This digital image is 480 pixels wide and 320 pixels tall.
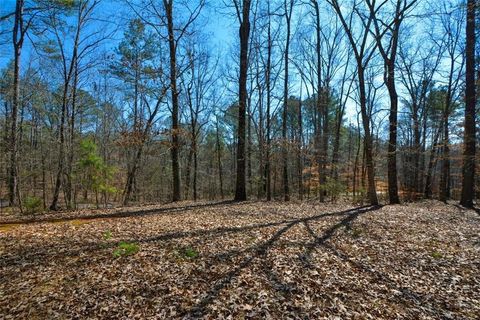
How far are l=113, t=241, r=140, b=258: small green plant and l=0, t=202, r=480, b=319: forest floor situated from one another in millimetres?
27

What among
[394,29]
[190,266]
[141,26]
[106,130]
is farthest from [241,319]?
[106,130]

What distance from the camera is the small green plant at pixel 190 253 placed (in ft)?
14.5

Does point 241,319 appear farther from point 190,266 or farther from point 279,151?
point 279,151

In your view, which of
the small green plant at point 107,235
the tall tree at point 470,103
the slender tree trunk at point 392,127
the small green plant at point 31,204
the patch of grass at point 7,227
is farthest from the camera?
the slender tree trunk at point 392,127

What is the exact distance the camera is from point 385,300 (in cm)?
336

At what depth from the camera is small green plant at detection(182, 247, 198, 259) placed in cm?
443

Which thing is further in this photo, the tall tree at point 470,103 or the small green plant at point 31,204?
the tall tree at point 470,103

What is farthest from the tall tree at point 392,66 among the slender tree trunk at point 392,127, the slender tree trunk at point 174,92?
the slender tree trunk at point 174,92

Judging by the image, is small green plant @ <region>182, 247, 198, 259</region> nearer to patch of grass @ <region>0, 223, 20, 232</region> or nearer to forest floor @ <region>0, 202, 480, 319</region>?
forest floor @ <region>0, 202, 480, 319</region>

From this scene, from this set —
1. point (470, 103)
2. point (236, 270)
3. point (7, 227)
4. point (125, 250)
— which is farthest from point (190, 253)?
point (470, 103)

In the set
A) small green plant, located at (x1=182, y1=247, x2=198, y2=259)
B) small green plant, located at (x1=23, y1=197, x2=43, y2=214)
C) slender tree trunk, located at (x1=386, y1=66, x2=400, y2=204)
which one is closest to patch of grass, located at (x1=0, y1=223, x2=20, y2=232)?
small green plant, located at (x1=23, y1=197, x2=43, y2=214)

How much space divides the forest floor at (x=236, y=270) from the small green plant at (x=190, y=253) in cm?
2

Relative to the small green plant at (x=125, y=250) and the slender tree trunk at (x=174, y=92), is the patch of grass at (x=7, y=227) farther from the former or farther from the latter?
the slender tree trunk at (x=174, y=92)

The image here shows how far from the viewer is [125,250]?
4.48 meters
